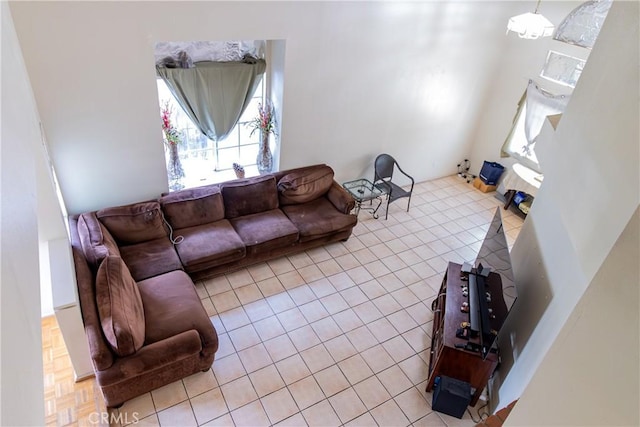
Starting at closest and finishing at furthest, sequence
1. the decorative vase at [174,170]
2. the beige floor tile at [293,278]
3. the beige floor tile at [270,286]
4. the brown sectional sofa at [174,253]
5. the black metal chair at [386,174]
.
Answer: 1. the brown sectional sofa at [174,253]
2. the beige floor tile at [270,286]
3. the beige floor tile at [293,278]
4. the decorative vase at [174,170]
5. the black metal chair at [386,174]

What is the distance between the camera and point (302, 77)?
561cm

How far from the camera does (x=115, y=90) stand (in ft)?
15.1

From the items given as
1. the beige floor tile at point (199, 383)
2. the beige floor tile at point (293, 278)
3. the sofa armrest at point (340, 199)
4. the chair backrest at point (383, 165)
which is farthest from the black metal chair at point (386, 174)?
the beige floor tile at point (199, 383)

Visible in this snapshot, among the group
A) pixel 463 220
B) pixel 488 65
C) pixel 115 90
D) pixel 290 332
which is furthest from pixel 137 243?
pixel 488 65

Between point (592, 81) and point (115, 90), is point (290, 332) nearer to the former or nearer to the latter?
point (115, 90)

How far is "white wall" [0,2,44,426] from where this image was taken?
1027 millimetres

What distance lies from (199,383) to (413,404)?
83.0 inches

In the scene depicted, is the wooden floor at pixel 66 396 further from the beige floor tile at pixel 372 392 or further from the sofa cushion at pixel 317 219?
the sofa cushion at pixel 317 219

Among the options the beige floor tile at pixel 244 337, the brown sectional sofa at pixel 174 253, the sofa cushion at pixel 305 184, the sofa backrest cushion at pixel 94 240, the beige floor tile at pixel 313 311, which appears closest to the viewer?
the brown sectional sofa at pixel 174 253

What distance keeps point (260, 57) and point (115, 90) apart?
1908mm

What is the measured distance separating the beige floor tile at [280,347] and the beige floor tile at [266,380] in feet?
0.51

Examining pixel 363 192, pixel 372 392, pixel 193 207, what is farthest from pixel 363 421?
pixel 363 192

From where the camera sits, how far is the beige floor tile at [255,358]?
435 cm

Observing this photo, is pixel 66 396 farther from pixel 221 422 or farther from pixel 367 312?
pixel 367 312
